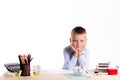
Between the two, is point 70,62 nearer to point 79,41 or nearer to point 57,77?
point 79,41

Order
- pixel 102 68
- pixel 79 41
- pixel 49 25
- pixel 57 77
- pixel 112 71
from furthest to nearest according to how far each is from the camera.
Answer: pixel 49 25 < pixel 79 41 < pixel 102 68 < pixel 112 71 < pixel 57 77

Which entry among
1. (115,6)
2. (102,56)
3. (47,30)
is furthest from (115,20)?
(47,30)

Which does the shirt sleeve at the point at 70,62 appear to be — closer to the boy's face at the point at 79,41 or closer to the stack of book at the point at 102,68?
the boy's face at the point at 79,41

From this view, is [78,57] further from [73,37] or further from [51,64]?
[51,64]

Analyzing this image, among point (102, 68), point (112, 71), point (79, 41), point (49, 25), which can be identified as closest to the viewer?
point (112, 71)

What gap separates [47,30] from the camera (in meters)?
4.34

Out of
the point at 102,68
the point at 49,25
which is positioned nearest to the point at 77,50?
the point at 102,68

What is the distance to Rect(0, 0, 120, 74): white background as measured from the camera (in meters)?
4.31

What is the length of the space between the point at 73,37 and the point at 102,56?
4.50 ft

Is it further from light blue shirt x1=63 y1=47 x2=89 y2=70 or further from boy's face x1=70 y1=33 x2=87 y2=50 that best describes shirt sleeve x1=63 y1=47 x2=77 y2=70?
boy's face x1=70 y1=33 x2=87 y2=50

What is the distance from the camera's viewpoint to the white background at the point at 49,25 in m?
4.31

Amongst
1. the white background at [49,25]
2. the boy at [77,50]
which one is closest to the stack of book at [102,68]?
the boy at [77,50]

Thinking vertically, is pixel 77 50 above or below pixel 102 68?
above

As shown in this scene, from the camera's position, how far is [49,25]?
171 inches
